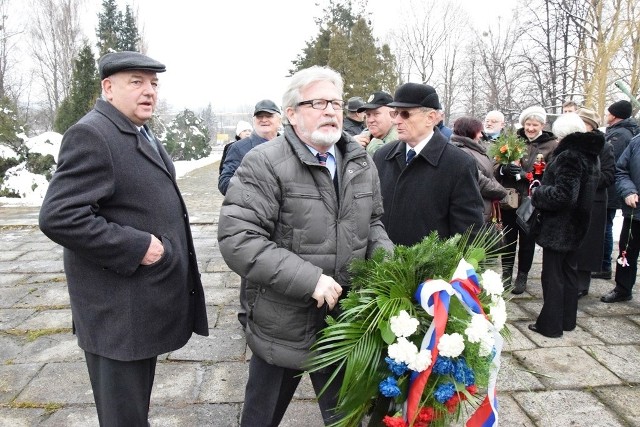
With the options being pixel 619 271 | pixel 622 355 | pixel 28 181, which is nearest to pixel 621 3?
pixel 619 271

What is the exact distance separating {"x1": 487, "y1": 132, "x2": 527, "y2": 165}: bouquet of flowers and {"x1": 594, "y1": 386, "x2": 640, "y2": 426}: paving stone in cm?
240

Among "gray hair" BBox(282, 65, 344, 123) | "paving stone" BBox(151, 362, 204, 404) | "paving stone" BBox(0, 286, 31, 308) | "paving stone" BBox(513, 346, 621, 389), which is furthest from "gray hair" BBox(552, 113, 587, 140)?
"paving stone" BBox(0, 286, 31, 308)

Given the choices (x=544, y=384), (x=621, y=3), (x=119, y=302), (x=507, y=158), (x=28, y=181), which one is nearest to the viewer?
(x=119, y=302)

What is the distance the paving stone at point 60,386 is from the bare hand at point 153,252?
5.35 ft

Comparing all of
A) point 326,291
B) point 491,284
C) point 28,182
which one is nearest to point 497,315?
point 491,284

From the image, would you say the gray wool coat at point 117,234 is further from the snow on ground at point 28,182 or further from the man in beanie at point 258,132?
the snow on ground at point 28,182

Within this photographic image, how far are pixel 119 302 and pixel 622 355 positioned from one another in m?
3.65

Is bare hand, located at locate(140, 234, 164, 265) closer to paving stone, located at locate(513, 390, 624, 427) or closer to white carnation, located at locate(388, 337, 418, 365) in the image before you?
white carnation, located at locate(388, 337, 418, 365)

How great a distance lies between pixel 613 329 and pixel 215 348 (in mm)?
3390

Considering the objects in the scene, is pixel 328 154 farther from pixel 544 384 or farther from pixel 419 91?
pixel 544 384

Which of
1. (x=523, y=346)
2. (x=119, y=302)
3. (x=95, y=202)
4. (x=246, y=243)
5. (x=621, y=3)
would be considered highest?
(x=621, y=3)

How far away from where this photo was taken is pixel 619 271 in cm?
508

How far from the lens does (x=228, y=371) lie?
3564 mm

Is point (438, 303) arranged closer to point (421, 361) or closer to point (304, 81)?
point (421, 361)
